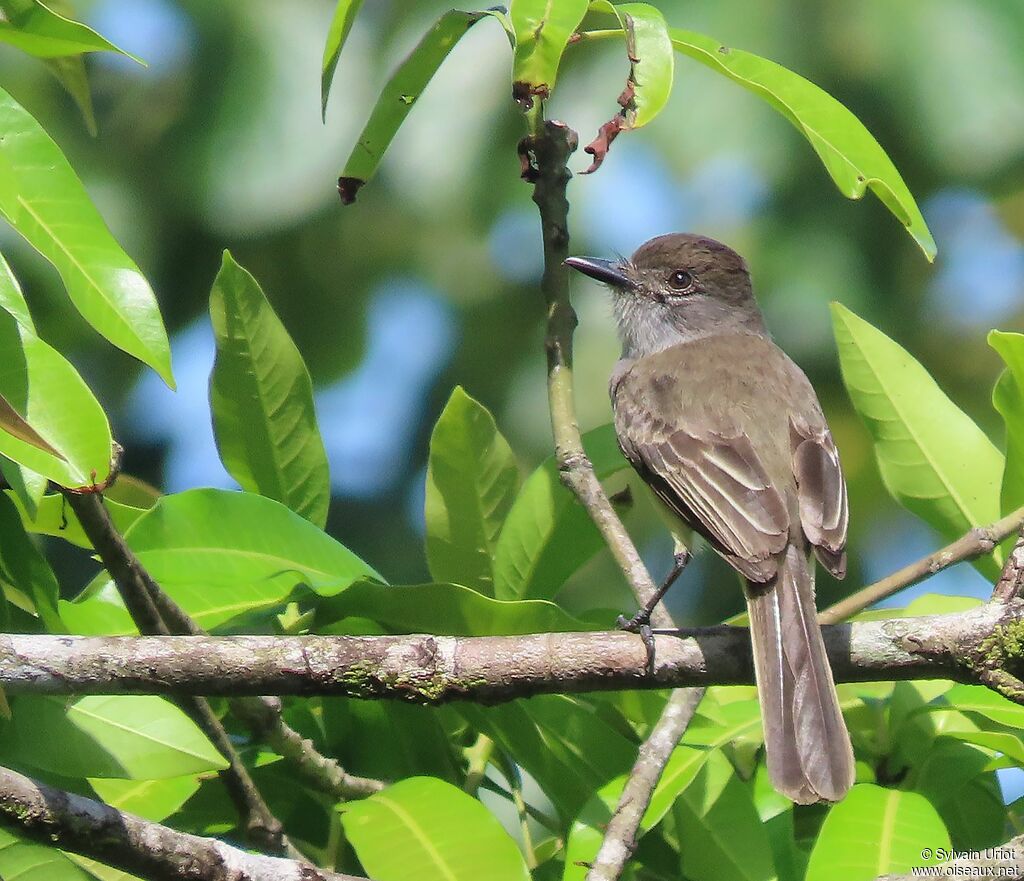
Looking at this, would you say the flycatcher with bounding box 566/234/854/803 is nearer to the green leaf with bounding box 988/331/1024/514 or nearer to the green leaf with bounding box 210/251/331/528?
the green leaf with bounding box 988/331/1024/514

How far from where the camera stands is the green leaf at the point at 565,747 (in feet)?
8.52

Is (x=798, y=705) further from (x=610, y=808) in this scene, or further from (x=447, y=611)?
(x=447, y=611)

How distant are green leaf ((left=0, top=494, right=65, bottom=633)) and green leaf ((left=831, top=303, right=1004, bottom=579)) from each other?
180cm

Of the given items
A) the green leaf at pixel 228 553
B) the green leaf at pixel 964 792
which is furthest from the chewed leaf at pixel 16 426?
the green leaf at pixel 964 792

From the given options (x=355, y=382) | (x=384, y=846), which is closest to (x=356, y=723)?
(x=384, y=846)

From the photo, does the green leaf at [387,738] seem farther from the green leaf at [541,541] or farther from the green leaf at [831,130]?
the green leaf at [831,130]

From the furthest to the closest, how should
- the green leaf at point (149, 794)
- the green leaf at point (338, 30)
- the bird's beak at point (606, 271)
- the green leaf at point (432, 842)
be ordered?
the bird's beak at point (606, 271) → the green leaf at point (338, 30) → the green leaf at point (149, 794) → the green leaf at point (432, 842)

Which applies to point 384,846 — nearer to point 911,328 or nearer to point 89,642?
point 89,642

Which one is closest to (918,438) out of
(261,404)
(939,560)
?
(939,560)

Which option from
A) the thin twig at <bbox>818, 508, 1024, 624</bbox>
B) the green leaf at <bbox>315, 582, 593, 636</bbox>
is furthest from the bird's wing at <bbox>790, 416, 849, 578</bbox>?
the green leaf at <bbox>315, 582, 593, 636</bbox>

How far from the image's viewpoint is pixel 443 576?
3053mm

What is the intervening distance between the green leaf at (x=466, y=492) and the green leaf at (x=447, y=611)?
393 millimetres

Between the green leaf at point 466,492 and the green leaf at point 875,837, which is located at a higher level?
the green leaf at point 466,492

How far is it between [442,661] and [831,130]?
1317mm
